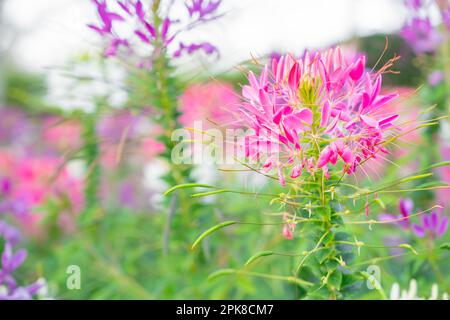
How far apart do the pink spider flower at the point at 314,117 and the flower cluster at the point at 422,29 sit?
21.7 inches

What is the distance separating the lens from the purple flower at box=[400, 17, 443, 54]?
42.9 inches

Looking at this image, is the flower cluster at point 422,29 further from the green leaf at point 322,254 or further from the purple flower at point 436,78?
the green leaf at point 322,254

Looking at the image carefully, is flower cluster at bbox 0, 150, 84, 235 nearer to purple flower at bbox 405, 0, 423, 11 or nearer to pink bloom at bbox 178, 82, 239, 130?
pink bloom at bbox 178, 82, 239, 130

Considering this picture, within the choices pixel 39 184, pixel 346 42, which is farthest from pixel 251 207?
pixel 346 42

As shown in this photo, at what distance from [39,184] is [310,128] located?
1223 mm

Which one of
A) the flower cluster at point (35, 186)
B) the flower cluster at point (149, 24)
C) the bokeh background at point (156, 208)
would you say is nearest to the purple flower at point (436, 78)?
the bokeh background at point (156, 208)

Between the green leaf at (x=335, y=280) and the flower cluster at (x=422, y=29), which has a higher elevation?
the flower cluster at (x=422, y=29)

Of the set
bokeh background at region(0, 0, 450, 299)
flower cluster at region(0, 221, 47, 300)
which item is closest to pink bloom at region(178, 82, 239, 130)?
bokeh background at region(0, 0, 450, 299)

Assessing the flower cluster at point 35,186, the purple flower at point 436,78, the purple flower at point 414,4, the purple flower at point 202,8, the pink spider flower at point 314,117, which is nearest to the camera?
the pink spider flower at point 314,117

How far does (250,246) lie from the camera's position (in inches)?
41.6

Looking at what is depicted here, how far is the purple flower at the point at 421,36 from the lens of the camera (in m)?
1.09

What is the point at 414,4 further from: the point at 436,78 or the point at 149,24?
the point at 149,24
